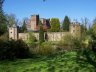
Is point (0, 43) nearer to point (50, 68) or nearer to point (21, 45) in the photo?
point (21, 45)

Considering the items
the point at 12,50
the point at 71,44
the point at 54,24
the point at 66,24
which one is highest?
the point at 54,24

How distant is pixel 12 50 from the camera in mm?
19500

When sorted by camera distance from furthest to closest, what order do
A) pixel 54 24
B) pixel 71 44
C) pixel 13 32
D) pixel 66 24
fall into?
pixel 54 24 < pixel 66 24 < pixel 13 32 < pixel 71 44

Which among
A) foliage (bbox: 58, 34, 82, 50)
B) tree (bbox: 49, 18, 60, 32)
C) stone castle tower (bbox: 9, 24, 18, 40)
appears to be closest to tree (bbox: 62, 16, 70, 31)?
tree (bbox: 49, 18, 60, 32)

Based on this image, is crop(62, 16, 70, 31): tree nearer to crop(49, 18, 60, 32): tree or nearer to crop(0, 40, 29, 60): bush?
crop(49, 18, 60, 32): tree

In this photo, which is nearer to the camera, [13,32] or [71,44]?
[71,44]

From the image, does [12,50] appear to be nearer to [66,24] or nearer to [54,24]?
[66,24]

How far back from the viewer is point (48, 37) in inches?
3110

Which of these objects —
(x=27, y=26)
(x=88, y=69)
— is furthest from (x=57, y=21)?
(x=88, y=69)

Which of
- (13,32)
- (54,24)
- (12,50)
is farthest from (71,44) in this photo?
(54,24)

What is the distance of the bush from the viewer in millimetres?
18714

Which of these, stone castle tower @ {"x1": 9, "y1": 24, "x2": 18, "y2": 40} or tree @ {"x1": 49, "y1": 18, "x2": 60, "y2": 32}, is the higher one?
tree @ {"x1": 49, "y1": 18, "x2": 60, "y2": 32}

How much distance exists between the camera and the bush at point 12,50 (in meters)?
18.7

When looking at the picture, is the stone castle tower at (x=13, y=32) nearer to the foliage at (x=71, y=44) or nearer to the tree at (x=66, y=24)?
the tree at (x=66, y=24)
